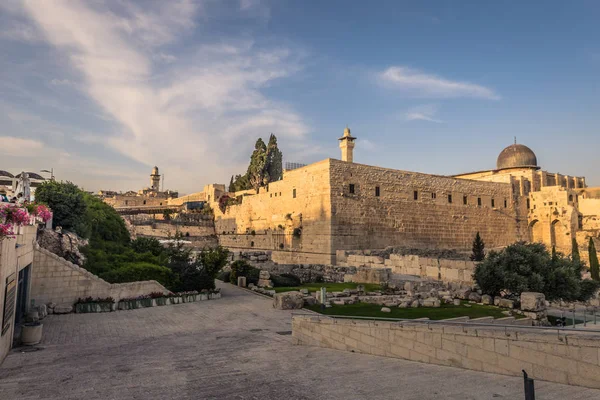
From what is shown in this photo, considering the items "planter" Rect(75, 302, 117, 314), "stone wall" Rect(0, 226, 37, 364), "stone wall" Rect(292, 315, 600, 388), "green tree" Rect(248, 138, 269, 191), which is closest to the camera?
"stone wall" Rect(292, 315, 600, 388)

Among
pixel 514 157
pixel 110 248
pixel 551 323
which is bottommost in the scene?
pixel 551 323

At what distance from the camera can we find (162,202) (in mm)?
70375

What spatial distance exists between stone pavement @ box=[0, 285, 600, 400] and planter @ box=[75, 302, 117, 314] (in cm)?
181

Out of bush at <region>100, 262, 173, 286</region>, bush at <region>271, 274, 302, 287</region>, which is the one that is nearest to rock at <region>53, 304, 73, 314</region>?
bush at <region>100, 262, 173, 286</region>

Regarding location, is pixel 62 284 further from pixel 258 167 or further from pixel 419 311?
pixel 258 167

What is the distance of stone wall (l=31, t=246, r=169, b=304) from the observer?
11352mm

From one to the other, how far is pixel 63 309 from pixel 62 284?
79 centimetres

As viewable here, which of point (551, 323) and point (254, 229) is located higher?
point (254, 229)

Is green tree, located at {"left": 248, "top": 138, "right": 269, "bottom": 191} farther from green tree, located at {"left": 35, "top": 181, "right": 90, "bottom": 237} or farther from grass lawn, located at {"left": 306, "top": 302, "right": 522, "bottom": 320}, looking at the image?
grass lawn, located at {"left": 306, "top": 302, "right": 522, "bottom": 320}

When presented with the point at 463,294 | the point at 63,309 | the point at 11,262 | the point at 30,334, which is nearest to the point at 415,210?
the point at 463,294

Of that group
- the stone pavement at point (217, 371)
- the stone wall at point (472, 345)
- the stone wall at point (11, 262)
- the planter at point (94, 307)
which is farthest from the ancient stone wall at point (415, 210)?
the stone wall at point (11, 262)

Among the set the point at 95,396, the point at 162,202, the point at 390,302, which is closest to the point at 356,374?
the point at 95,396

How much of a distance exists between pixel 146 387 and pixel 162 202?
68882 millimetres

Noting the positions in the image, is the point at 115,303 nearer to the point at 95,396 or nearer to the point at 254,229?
the point at 95,396
